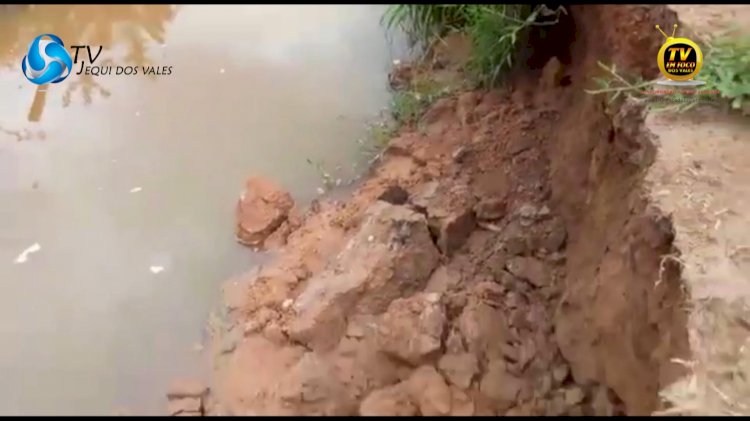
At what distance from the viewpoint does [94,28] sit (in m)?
3.27

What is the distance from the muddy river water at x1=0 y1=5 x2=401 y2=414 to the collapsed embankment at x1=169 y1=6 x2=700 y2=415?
0.20m

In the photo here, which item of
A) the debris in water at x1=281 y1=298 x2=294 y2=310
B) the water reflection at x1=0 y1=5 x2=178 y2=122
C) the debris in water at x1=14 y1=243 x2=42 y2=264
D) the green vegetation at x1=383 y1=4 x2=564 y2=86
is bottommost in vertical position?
the debris in water at x1=281 y1=298 x2=294 y2=310

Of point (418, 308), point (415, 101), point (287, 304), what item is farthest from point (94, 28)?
point (418, 308)

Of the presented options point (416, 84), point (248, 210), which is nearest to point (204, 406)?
point (248, 210)

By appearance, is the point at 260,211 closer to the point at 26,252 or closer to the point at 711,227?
the point at 26,252

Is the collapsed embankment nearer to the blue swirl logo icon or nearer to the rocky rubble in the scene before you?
the rocky rubble

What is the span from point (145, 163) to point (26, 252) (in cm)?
54

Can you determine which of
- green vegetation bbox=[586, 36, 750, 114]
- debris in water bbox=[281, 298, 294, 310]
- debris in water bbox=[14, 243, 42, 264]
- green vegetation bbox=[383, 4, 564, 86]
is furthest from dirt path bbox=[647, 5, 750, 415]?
debris in water bbox=[14, 243, 42, 264]

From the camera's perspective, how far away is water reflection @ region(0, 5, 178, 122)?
3.11m

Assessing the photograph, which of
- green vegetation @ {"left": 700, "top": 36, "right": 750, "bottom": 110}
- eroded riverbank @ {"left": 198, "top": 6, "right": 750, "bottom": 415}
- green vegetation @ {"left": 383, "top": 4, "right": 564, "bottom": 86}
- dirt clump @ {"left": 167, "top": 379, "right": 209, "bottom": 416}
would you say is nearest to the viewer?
green vegetation @ {"left": 700, "top": 36, "right": 750, "bottom": 110}

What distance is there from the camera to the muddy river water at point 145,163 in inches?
93.4

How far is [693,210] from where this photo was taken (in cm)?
151

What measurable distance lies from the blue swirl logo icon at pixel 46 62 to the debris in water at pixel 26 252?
73 centimetres

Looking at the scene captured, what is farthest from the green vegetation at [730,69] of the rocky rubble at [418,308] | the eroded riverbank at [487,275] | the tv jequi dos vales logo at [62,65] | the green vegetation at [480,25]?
the tv jequi dos vales logo at [62,65]
